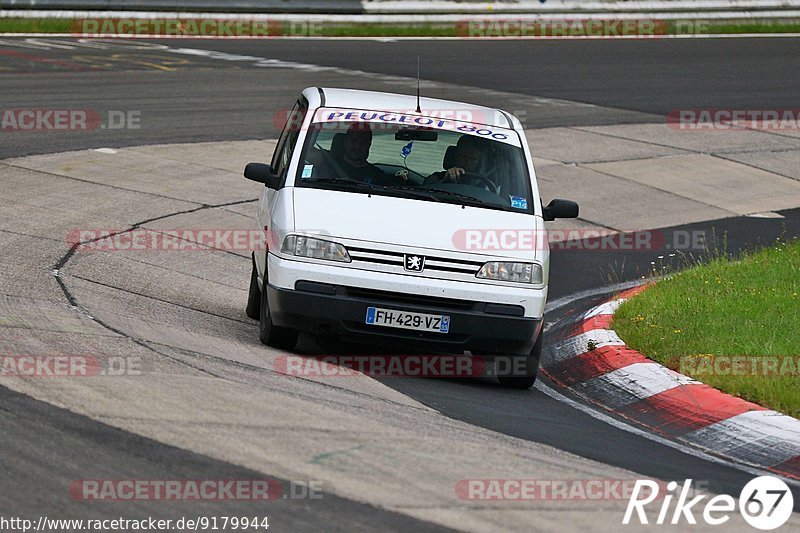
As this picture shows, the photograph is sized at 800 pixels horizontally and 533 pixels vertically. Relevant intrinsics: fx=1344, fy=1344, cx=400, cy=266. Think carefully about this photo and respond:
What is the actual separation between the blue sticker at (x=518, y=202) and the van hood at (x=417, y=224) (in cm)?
16

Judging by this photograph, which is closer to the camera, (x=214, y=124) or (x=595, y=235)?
(x=595, y=235)

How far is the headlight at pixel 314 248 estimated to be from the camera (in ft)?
27.4

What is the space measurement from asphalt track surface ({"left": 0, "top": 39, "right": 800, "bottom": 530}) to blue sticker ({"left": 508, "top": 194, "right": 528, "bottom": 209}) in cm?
125

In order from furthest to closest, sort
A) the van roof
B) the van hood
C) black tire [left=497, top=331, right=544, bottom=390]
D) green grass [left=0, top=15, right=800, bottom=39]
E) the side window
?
green grass [left=0, top=15, right=800, bottom=39], the van roof, the side window, black tire [left=497, top=331, right=544, bottom=390], the van hood

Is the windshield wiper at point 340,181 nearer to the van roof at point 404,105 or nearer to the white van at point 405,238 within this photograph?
the white van at point 405,238

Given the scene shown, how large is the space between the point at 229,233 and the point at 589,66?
46.3ft

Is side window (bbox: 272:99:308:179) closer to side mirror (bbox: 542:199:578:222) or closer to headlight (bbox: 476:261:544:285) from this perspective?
headlight (bbox: 476:261:544:285)

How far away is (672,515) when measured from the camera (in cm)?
584

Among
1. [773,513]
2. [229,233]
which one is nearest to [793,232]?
[229,233]

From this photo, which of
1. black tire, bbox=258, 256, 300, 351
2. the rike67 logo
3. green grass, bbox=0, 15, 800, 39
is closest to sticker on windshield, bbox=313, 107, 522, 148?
black tire, bbox=258, 256, 300, 351

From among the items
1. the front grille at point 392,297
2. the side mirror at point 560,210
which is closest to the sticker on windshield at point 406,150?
the side mirror at point 560,210

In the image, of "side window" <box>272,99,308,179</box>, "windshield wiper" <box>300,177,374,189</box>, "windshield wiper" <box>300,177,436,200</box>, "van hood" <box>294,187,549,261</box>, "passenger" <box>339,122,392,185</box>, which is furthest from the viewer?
"side window" <box>272,99,308,179</box>

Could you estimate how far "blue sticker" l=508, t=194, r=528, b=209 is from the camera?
9180 millimetres

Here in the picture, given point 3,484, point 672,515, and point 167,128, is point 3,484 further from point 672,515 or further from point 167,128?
point 167,128
